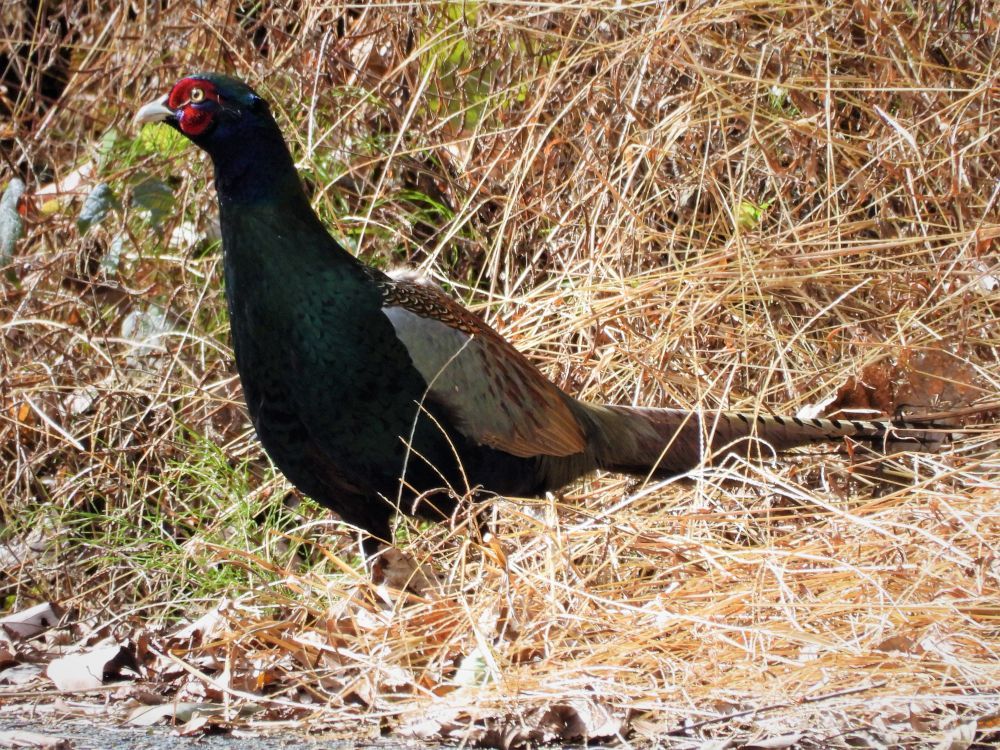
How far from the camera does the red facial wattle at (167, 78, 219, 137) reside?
350 centimetres

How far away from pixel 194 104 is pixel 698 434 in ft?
5.85

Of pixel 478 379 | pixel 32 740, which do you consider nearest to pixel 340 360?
pixel 478 379

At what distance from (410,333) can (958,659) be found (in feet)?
5.38

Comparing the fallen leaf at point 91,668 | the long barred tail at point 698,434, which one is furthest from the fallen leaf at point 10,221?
the long barred tail at point 698,434

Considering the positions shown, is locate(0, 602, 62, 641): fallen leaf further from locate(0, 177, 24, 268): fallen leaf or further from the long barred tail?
the long barred tail

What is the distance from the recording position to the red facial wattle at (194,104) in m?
3.50

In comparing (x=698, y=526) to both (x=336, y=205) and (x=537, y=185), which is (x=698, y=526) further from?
(x=336, y=205)

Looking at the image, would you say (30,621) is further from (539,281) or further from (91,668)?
(539,281)

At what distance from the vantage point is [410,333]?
352cm

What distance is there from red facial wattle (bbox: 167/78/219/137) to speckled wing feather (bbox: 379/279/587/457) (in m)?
0.65

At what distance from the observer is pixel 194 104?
351 centimetres

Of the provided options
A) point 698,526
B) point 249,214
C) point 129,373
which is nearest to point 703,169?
point 698,526

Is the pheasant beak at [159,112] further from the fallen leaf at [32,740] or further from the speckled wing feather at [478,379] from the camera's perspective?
the fallen leaf at [32,740]

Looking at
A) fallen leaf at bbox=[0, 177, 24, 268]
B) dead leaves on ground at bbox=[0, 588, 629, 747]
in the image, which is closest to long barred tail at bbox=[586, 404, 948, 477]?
dead leaves on ground at bbox=[0, 588, 629, 747]
